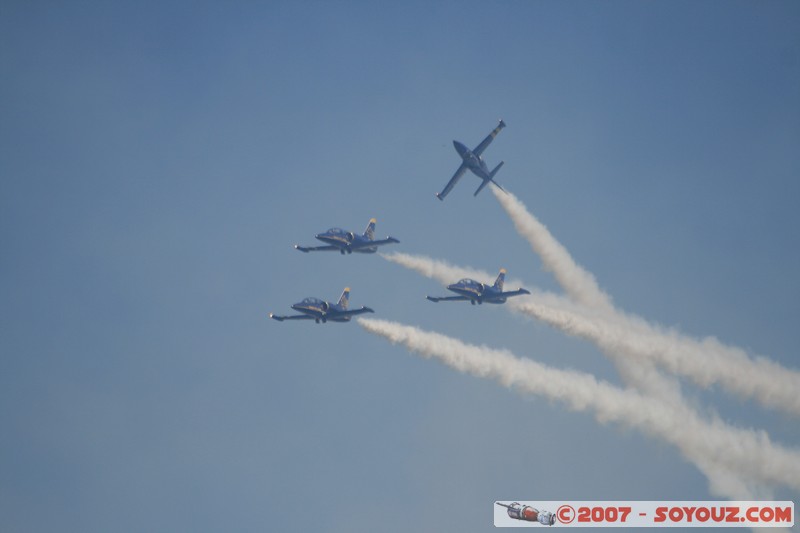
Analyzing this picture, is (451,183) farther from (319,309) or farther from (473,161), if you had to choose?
(319,309)

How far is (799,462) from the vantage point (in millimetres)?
104812

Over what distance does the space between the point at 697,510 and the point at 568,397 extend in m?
16.9

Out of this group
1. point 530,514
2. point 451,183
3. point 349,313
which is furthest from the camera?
point 451,183

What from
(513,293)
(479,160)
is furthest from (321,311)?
(479,160)

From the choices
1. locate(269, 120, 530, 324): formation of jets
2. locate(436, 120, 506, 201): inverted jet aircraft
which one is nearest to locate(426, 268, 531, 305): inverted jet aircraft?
locate(269, 120, 530, 324): formation of jets

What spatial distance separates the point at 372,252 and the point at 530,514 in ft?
118

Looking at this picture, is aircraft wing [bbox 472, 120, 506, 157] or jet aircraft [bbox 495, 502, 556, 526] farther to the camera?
aircraft wing [bbox 472, 120, 506, 157]

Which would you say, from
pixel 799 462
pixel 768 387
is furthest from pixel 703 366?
pixel 799 462

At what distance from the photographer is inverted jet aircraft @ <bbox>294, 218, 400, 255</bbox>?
410 ft

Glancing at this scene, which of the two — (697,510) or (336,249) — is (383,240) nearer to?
(336,249)

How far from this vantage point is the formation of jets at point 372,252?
120 metres

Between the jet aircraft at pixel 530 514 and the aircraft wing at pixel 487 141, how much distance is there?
43.9m

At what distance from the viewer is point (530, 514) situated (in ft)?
322

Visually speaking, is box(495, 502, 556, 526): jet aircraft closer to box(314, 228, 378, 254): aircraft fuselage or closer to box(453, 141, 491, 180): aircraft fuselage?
box(314, 228, 378, 254): aircraft fuselage
